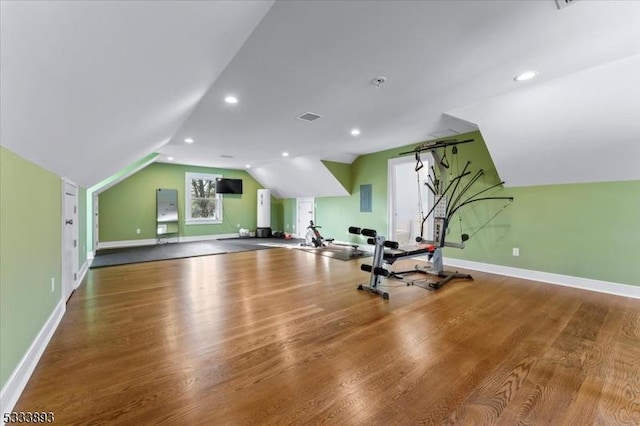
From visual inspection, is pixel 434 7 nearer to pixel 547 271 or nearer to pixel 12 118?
pixel 12 118

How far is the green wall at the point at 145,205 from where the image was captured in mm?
7246

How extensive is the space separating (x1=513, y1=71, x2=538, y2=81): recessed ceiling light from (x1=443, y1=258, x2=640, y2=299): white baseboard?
3.00m

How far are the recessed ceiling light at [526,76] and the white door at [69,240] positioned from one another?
17.0 feet

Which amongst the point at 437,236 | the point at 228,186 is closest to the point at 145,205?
the point at 228,186

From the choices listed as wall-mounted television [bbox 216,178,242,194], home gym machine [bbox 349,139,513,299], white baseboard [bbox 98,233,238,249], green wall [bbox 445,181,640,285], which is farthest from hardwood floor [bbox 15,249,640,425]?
wall-mounted television [bbox 216,178,242,194]

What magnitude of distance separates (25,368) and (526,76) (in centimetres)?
502

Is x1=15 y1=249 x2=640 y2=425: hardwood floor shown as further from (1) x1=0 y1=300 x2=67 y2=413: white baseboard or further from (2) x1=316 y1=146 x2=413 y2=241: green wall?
(2) x1=316 y1=146 x2=413 y2=241: green wall

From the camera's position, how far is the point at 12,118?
4.29ft

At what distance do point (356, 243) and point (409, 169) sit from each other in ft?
8.41

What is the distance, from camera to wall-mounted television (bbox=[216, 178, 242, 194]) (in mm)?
9102

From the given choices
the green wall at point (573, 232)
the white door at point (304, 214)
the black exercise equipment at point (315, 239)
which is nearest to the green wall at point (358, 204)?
the white door at point (304, 214)

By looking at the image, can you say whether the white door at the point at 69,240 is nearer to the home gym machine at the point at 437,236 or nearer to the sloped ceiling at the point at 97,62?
the sloped ceiling at the point at 97,62

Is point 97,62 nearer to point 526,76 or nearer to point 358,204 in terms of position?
point 526,76

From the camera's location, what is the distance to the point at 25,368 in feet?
5.73
